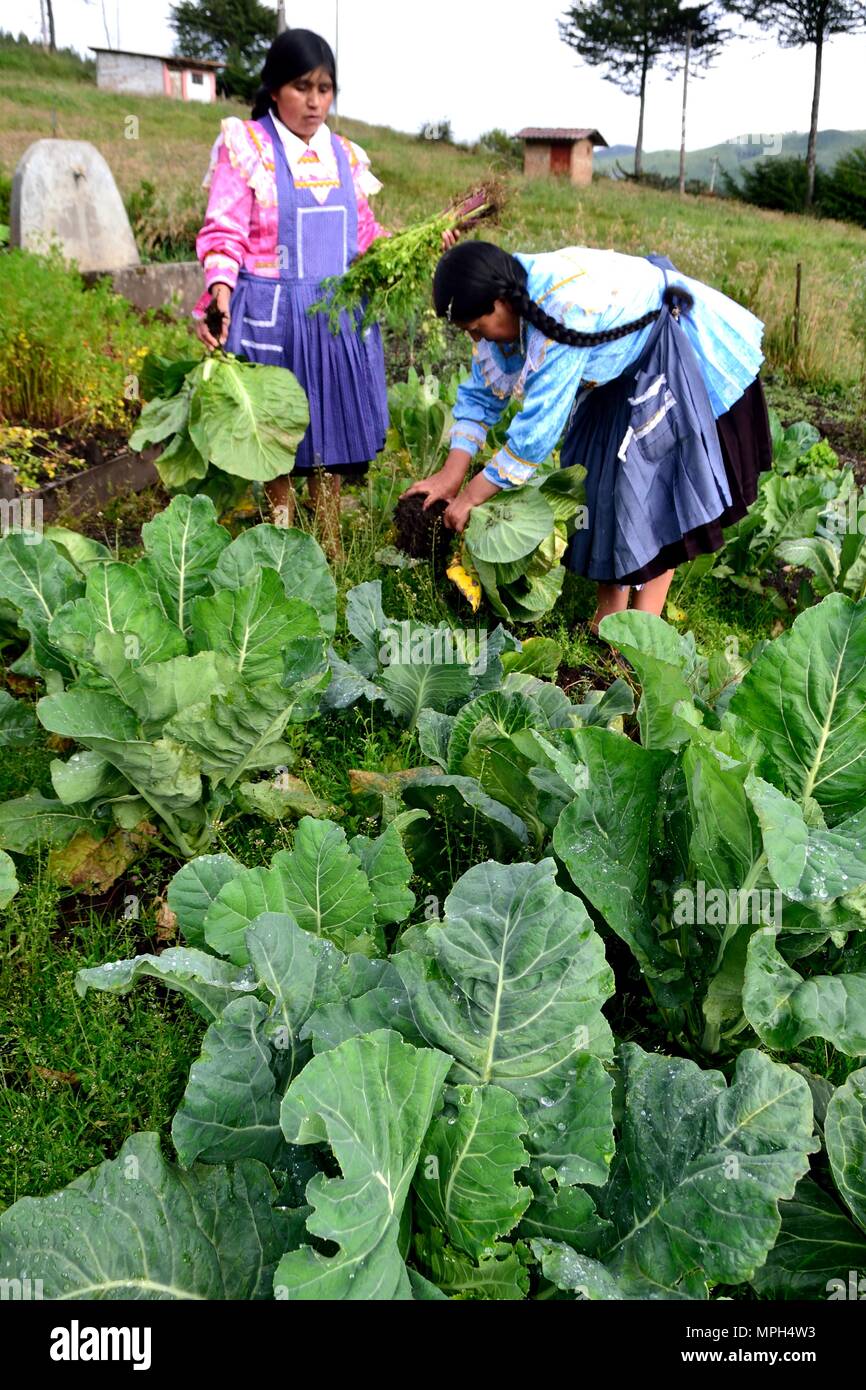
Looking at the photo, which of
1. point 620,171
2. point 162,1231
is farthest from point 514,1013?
point 620,171

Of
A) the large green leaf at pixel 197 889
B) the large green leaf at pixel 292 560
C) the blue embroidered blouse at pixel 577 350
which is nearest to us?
the large green leaf at pixel 197 889

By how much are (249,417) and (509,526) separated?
1.15 meters

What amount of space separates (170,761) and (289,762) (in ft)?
1.41

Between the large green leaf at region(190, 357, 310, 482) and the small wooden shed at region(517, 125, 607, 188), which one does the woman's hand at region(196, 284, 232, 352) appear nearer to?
the large green leaf at region(190, 357, 310, 482)

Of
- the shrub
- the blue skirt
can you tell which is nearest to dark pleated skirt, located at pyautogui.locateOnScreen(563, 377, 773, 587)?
the blue skirt

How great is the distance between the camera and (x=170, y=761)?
228cm

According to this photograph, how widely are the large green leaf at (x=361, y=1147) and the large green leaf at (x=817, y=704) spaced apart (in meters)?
0.91

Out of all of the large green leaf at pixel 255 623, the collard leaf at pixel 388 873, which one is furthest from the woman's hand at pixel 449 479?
the collard leaf at pixel 388 873

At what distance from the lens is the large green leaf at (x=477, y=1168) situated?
1.36 meters

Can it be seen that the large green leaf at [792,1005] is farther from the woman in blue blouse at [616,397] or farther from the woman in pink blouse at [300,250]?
the woman in pink blouse at [300,250]

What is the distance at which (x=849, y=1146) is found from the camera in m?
1.62

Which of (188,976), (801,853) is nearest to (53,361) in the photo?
(188,976)

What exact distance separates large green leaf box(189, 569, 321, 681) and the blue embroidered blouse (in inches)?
46.1
